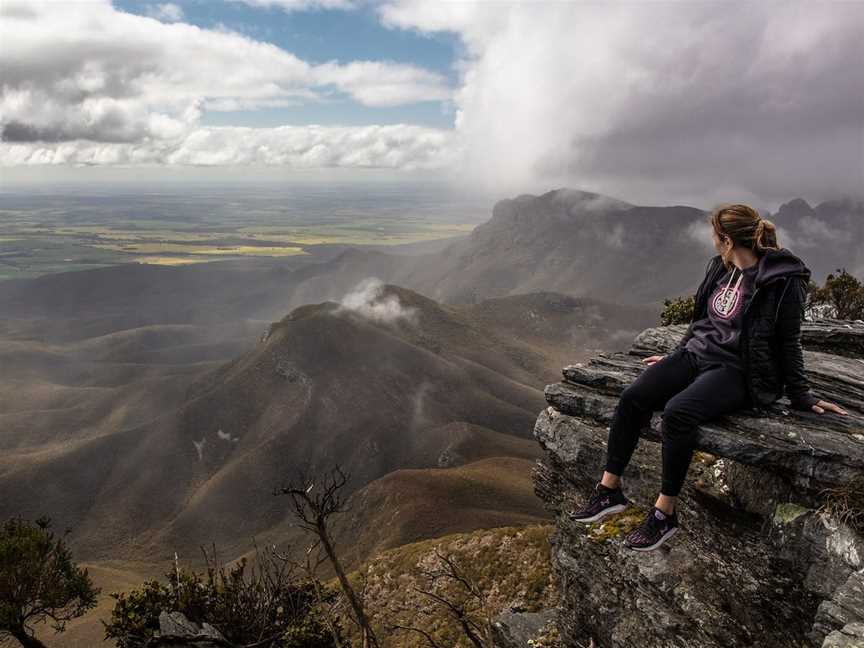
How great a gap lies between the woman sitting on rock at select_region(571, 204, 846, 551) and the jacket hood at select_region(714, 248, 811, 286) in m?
0.01

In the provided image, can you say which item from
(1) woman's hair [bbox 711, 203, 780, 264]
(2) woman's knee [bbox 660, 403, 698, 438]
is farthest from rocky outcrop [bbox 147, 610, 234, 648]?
Result: (1) woman's hair [bbox 711, 203, 780, 264]

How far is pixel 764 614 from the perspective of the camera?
7.44 metres

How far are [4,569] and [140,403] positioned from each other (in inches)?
5980

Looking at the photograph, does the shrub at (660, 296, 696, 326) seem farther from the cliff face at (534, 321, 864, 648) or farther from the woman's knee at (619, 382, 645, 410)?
the woman's knee at (619, 382, 645, 410)

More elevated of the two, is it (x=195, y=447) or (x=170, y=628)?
(x=170, y=628)

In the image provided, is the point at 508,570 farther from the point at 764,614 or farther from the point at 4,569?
the point at 4,569

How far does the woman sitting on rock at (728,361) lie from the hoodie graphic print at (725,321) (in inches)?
0.6

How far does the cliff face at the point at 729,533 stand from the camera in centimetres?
670

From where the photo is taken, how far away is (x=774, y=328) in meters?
6.91

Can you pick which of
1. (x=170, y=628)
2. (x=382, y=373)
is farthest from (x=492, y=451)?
(x=170, y=628)

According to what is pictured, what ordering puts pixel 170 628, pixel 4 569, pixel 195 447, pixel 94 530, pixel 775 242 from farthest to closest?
1. pixel 195 447
2. pixel 94 530
3. pixel 4 569
4. pixel 170 628
5. pixel 775 242

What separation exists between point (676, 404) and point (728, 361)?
3.39ft

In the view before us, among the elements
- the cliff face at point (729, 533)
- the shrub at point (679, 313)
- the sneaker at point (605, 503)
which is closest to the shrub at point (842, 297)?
the shrub at point (679, 313)

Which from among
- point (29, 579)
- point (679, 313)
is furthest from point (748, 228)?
point (29, 579)
